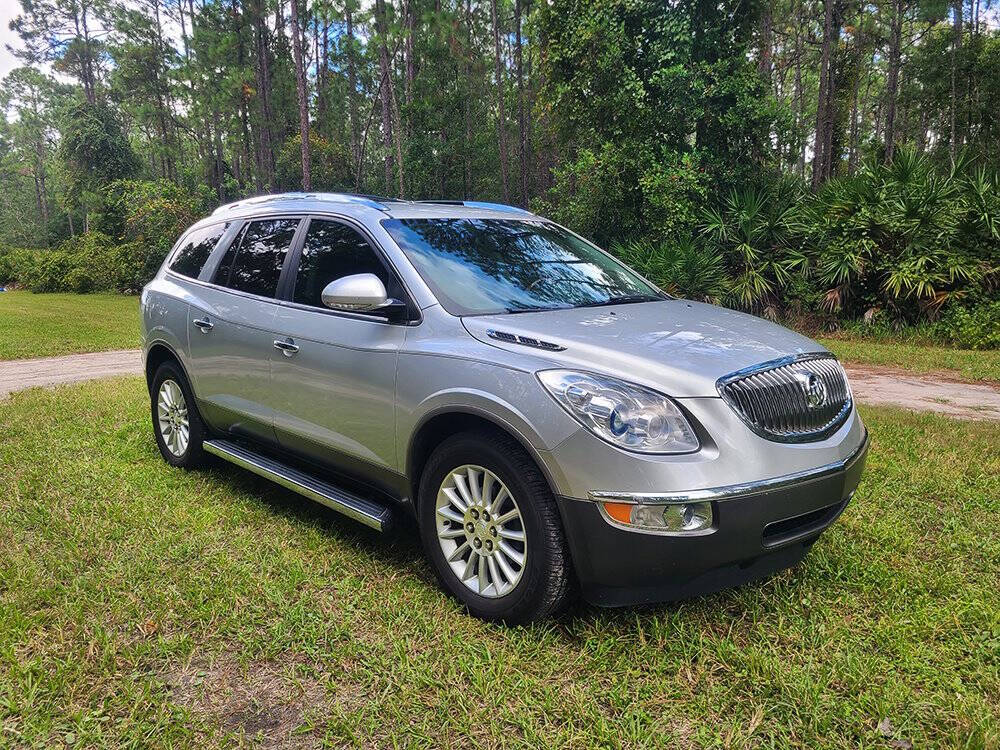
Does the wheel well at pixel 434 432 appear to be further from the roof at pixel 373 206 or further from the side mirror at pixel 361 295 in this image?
the roof at pixel 373 206

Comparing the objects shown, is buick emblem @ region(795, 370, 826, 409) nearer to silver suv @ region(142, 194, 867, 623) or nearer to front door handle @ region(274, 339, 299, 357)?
silver suv @ region(142, 194, 867, 623)

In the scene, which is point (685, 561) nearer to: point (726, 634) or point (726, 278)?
point (726, 634)

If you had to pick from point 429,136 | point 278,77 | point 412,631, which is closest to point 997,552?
point 412,631

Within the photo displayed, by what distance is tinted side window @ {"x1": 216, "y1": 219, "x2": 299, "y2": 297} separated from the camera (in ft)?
13.9

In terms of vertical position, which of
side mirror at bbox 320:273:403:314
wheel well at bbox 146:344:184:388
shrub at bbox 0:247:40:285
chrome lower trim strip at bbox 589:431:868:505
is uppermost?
shrub at bbox 0:247:40:285

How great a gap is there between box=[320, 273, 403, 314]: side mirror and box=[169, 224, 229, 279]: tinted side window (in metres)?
2.04

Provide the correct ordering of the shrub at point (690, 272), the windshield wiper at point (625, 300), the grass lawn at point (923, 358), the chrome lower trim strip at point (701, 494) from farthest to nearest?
the shrub at point (690, 272) → the grass lawn at point (923, 358) → the windshield wiper at point (625, 300) → the chrome lower trim strip at point (701, 494)

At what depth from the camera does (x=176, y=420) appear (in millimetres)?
5207

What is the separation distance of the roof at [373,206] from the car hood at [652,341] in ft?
3.53

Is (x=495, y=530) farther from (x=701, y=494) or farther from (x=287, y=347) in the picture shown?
(x=287, y=347)

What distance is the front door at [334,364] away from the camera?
11.1 ft

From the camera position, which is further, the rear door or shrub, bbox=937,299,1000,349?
shrub, bbox=937,299,1000,349

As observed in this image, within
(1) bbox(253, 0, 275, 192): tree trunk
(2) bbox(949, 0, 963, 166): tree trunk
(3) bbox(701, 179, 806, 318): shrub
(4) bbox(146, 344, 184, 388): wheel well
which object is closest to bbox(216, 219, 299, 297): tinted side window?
(4) bbox(146, 344, 184, 388): wheel well

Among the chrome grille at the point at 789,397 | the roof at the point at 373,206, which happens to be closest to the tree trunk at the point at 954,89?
the roof at the point at 373,206
